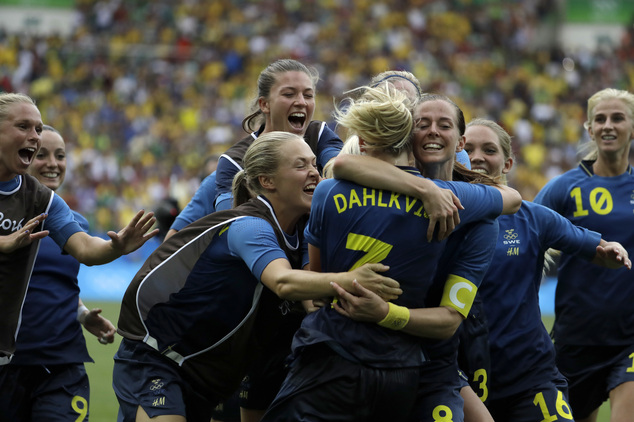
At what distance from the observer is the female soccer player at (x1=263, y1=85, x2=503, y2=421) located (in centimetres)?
388

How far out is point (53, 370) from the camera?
17.5 feet

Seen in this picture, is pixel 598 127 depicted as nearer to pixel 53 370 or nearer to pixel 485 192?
pixel 485 192

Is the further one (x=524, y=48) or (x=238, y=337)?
(x=524, y=48)

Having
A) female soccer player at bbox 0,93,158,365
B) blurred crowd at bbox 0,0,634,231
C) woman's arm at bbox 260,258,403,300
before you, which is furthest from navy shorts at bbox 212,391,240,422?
blurred crowd at bbox 0,0,634,231

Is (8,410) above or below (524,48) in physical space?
below

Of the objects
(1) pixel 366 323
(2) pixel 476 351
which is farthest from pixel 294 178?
(2) pixel 476 351

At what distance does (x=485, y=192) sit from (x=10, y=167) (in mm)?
2671

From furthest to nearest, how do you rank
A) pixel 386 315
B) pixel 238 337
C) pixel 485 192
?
pixel 238 337
pixel 485 192
pixel 386 315

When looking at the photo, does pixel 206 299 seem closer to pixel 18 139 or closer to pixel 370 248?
pixel 370 248

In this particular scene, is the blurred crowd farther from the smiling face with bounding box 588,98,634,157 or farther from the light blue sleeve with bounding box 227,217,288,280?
→ the light blue sleeve with bounding box 227,217,288,280

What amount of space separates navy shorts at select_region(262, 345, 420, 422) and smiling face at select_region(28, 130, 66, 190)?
9.06 feet

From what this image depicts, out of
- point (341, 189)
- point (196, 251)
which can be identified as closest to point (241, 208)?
point (196, 251)

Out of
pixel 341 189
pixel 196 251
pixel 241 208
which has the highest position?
pixel 341 189

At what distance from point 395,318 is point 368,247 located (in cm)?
34
